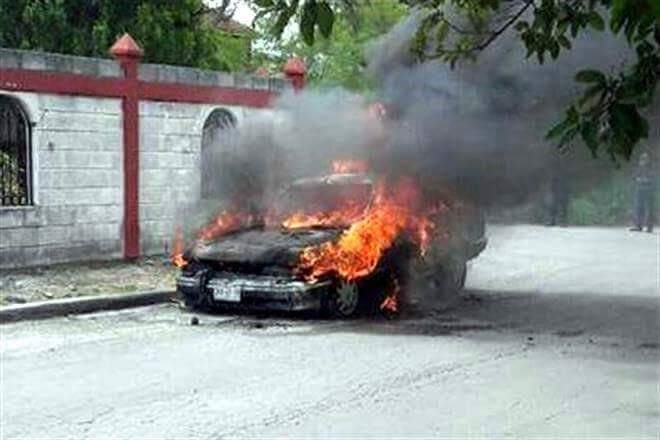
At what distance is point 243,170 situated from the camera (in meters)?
13.0

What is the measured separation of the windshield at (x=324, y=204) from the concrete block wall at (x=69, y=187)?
11.0 ft

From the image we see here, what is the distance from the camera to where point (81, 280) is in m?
13.0

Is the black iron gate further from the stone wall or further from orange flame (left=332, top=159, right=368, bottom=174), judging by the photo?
orange flame (left=332, top=159, right=368, bottom=174)

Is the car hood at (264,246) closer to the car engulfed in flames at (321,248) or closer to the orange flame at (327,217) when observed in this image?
the car engulfed in flames at (321,248)

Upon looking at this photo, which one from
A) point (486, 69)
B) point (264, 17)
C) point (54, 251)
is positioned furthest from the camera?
point (54, 251)

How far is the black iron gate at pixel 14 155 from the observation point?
44.1 feet

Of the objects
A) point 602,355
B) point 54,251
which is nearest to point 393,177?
point 602,355

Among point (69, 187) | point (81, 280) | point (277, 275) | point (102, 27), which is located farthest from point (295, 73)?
point (277, 275)

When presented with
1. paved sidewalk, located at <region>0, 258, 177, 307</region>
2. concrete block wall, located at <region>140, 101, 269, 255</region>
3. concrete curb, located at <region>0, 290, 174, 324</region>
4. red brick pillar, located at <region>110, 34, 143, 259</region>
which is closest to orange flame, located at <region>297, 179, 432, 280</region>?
concrete curb, located at <region>0, 290, 174, 324</region>

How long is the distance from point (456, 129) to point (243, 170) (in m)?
2.74

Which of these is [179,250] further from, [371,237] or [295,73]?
[295,73]

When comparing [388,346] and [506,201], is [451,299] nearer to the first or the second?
[506,201]

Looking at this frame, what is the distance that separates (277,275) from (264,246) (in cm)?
36

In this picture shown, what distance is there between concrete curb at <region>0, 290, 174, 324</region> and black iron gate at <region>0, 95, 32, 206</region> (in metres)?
2.35
